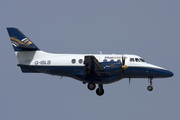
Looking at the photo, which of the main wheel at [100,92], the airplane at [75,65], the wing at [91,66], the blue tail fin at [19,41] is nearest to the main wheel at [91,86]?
the airplane at [75,65]

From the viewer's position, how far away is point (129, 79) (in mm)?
32125

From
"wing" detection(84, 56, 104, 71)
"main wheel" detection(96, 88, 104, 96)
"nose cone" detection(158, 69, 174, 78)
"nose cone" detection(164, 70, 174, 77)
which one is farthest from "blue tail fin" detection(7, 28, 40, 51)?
"nose cone" detection(164, 70, 174, 77)

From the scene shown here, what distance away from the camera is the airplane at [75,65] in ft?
102

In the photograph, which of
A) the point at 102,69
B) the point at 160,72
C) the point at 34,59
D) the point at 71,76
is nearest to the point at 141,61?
the point at 160,72

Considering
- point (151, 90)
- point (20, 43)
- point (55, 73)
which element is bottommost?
point (151, 90)

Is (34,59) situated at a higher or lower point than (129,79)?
higher

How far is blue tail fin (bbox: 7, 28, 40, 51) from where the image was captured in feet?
104

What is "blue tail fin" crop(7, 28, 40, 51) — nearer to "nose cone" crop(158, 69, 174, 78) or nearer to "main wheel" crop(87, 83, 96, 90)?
"main wheel" crop(87, 83, 96, 90)

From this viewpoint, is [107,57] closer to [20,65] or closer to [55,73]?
[55,73]

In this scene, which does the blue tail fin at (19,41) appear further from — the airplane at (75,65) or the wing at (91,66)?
the wing at (91,66)

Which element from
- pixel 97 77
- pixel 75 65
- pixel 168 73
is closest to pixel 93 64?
pixel 97 77

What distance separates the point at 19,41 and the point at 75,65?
6075 mm

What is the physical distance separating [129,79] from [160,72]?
10.3 feet

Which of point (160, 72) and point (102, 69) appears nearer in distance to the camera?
point (102, 69)
